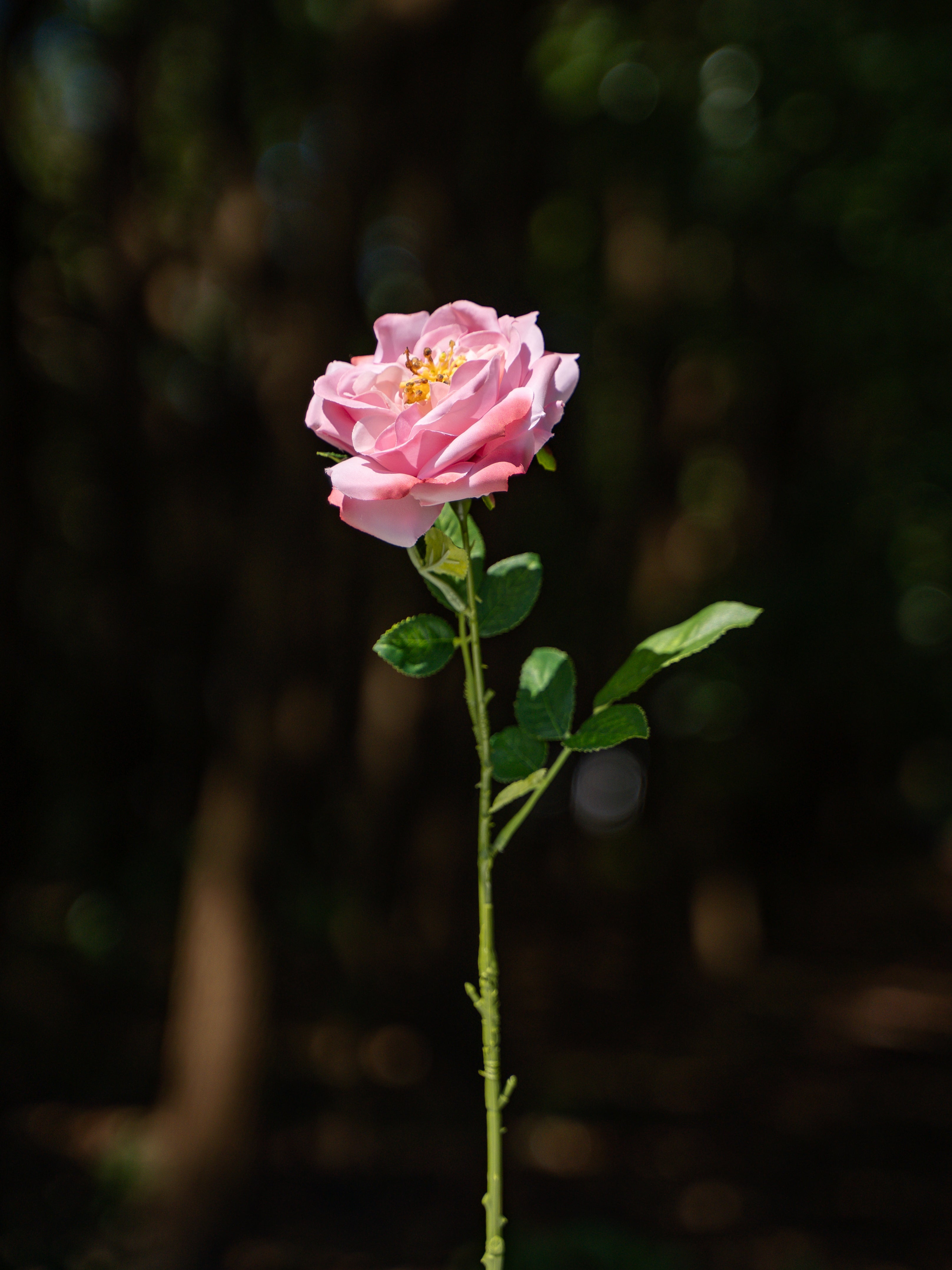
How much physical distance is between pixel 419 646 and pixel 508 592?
87 mm

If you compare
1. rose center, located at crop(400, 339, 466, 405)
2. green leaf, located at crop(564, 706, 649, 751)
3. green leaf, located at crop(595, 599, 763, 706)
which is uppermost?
rose center, located at crop(400, 339, 466, 405)

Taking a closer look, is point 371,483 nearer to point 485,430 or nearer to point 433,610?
point 485,430

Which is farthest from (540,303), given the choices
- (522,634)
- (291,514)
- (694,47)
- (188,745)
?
(188,745)

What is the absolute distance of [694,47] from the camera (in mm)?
6270

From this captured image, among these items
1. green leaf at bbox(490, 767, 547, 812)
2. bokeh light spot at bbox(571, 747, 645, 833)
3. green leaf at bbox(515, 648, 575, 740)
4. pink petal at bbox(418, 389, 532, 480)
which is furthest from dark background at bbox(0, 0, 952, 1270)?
pink petal at bbox(418, 389, 532, 480)

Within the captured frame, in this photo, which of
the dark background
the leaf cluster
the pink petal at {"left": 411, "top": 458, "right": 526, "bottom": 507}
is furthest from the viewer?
the dark background

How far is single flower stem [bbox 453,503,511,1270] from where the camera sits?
0.71 metres

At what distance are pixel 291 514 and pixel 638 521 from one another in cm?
421

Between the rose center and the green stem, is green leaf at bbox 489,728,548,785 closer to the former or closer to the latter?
the green stem

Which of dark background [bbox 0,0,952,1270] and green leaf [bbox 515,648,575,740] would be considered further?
dark background [bbox 0,0,952,1270]

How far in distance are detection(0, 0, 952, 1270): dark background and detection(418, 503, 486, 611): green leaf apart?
3.60m

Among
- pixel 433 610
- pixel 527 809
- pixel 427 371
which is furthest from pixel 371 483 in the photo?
pixel 433 610

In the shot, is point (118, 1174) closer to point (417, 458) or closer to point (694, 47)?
point (417, 458)

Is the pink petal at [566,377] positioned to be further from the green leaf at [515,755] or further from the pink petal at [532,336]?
the green leaf at [515,755]
